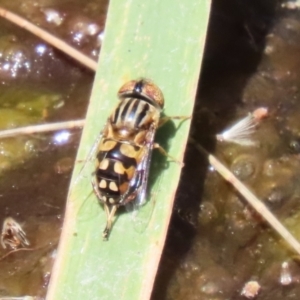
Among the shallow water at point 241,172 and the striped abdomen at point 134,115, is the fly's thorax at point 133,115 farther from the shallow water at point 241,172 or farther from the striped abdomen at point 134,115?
the shallow water at point 241,172

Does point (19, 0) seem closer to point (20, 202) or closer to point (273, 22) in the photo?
point (20, 202)

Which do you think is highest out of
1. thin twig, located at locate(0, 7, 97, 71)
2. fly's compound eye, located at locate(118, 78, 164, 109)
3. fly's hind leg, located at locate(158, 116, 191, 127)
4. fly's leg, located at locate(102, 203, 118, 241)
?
thin twig, located at locate(0, 7, 97, 71)

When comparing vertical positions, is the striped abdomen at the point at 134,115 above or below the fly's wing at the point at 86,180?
above

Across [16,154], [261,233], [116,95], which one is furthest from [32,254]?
[261,233]

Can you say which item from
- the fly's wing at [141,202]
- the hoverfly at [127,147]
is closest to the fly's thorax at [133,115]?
the hoverfly at [127,147]

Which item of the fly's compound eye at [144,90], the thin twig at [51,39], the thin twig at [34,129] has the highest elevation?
the thin twig at [51,39]

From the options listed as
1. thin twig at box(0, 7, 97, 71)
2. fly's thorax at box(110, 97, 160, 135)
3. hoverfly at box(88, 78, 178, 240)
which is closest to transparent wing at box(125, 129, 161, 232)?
hoverfly at box(88, 78, 178, 240)

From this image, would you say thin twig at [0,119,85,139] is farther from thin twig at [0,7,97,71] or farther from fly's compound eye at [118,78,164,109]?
fly's compound eye at [118,78,164,109]
